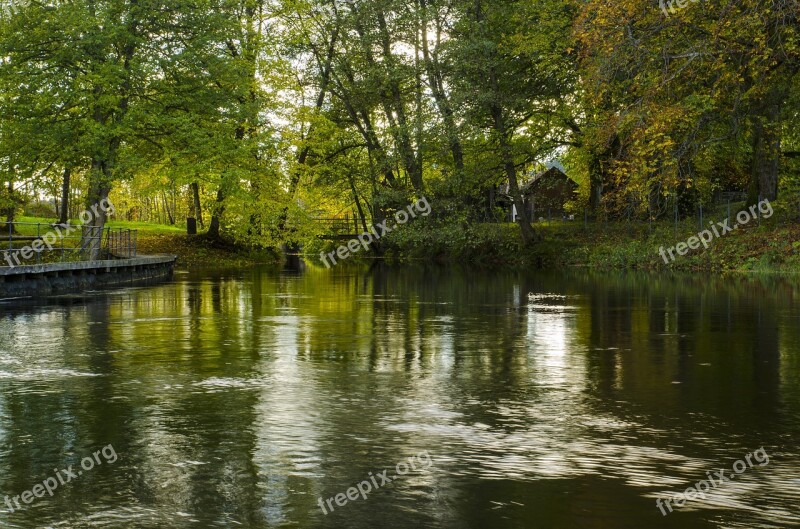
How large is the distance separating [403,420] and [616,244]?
42.6m

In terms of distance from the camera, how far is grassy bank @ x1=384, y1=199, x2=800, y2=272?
40.0m

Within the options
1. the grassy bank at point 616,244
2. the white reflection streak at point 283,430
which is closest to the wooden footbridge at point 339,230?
the grassy bank at point 616,244

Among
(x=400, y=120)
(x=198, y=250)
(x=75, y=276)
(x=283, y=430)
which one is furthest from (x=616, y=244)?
(x=283, y=430)

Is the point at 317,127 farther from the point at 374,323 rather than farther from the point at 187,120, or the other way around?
the point at 374,323

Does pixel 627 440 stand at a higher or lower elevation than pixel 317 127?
lower

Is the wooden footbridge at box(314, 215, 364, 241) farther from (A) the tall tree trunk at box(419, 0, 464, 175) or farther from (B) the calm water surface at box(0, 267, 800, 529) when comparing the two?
(B) the calm water surface at box(0, 267, 800, 529)

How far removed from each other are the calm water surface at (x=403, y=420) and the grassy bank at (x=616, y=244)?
21668mm

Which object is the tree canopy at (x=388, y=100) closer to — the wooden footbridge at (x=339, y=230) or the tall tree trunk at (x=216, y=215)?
the tall tree trunk at (x=216, y=215)

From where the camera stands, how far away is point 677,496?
20.9 feet

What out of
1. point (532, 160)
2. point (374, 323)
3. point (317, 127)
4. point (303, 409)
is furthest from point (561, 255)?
point (303, 409)

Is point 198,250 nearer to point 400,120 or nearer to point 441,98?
point 400,120

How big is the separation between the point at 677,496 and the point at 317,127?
53.5 meters

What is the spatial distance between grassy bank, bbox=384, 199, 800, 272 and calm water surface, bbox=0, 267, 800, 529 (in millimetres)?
21668

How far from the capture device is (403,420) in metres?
8.97
